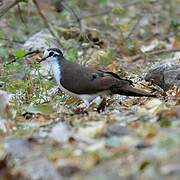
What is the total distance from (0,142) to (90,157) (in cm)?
93

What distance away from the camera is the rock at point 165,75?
7.63 m

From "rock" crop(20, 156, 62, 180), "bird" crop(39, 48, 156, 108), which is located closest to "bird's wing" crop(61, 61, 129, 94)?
"bird" crop(39, 48, 156, 108)

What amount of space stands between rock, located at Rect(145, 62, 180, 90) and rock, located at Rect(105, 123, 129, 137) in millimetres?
2638

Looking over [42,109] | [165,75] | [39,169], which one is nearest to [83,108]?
[42,109]

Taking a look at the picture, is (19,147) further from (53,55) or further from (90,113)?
(53,55)

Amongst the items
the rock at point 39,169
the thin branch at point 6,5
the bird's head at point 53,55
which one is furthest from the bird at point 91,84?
the thin branch at point 6,5

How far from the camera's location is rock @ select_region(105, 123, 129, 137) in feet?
15.9

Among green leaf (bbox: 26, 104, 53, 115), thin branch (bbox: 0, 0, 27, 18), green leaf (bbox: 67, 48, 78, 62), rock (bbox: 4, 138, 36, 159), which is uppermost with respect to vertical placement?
rock (bbox: 4, 138, 36, 159)

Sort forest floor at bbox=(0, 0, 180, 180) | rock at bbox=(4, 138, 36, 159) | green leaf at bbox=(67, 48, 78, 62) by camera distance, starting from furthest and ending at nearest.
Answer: green leaf at bbox=(67, 48, 78, 62) < rock at bbox=(4, 138, 36, 159) < forest floor at bbox=(0, 0, 180, 180)

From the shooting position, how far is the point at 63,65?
6.82 metres

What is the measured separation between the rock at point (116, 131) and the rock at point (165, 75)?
2.64m

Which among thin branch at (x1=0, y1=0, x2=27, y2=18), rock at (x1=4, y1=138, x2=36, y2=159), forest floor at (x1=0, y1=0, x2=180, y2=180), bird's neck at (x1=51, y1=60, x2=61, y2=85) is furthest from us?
thin branch at (x1=0, y1=0, x2=27, y2=18)

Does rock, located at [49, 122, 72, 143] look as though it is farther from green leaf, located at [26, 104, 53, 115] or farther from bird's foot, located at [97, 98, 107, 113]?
bird's foot, located at [97, 98, 107, 113]

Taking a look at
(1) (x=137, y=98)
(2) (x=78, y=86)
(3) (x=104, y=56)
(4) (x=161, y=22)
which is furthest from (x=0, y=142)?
(4) (x=161, y=22)
